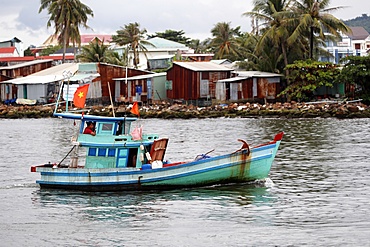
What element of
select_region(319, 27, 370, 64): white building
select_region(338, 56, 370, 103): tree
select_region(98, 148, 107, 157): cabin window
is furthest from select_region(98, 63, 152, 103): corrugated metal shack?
select_region(98, 148, 107, 157): cabin window

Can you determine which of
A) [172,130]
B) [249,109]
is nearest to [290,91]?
[249,109]

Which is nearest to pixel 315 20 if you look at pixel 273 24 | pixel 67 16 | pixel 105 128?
pixel 273 24

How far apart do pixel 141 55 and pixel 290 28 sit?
137 feet

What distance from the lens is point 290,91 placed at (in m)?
61.2

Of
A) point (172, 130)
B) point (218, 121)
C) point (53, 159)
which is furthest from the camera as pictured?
point (218, 121)

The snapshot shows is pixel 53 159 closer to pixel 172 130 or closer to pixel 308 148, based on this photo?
pixel 308 148

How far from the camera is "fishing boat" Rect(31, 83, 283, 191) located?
23.1 metres

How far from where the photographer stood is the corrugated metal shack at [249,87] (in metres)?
62.2

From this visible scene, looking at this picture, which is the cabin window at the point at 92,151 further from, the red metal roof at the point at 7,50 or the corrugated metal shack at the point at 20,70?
the red metal roof at the point at 7,50

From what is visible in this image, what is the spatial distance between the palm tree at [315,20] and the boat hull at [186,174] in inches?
1437

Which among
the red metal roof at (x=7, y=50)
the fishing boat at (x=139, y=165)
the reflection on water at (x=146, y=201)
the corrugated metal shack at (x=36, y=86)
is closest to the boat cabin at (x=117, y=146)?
the fishing boat at (x=139, y=165)

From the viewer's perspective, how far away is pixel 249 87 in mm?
62719

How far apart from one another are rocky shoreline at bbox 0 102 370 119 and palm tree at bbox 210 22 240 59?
15416 millimetres

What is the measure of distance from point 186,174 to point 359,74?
35682 mm
